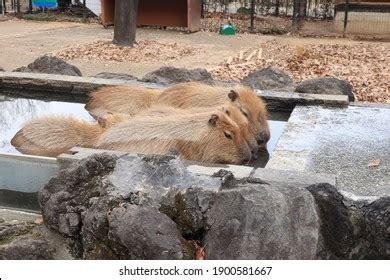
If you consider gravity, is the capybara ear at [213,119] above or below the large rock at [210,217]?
above

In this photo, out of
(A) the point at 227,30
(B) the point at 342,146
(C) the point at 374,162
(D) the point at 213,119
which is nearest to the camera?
(D) the point at 213,119

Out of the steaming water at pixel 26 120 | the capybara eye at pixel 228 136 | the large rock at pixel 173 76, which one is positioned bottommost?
the steaming water at pixel 26 120

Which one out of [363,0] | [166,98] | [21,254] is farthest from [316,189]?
[363,0]

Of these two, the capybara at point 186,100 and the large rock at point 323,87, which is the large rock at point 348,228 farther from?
the large rock at point 323,87

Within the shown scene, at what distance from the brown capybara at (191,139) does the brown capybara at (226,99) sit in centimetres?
64

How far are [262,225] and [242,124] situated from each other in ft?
4.74

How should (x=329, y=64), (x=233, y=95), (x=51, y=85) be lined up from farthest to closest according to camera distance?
1. (x=329, y=64)
2. (x=51, y=85)
3. (x=233, y=95)

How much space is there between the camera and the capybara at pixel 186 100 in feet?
16.3

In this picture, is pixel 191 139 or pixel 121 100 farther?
pixel 121 100

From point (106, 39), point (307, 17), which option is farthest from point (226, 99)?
point (307, 17)

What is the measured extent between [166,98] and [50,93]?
2032mm

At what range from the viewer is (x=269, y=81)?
7543 mm

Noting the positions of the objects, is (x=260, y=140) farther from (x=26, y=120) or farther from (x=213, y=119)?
(x=26, y=120)

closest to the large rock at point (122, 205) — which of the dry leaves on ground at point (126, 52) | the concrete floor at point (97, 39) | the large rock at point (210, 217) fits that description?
the large rock at point (210, 217)
